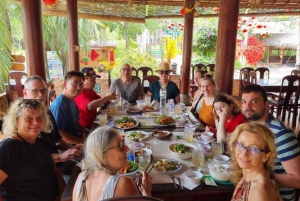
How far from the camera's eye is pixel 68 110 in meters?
2.47

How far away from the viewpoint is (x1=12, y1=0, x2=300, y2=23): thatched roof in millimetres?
5562

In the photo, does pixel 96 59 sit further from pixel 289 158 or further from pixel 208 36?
pixel 289 158

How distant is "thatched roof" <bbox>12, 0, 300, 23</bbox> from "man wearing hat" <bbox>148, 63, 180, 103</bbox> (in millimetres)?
2193

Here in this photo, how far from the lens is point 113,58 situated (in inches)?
399

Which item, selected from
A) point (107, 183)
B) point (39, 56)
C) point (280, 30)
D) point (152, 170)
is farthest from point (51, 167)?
point (280, 30)

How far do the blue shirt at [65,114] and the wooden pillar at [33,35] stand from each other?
3.68 ft

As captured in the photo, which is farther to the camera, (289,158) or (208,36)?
(208,36)

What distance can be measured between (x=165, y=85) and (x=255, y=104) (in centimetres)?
211

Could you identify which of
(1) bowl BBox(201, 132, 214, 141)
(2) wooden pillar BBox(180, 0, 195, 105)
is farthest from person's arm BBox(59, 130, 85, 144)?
(2) wooden pillar BBox(180, 0, 195, 105)

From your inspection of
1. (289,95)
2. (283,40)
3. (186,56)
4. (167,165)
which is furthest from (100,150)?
(283,40)

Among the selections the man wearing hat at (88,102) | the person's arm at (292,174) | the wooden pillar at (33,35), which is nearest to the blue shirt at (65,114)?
the man wearing hat at (88,102)

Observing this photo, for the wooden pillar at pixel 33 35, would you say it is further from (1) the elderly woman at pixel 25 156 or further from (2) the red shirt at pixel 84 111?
(1) the elderly woman at pixel 25 156

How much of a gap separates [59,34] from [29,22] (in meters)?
6.18

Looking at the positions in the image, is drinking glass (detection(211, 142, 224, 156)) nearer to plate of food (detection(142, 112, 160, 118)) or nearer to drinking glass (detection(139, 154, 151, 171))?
drinking glass (detection(139, 154, 151, 171))
